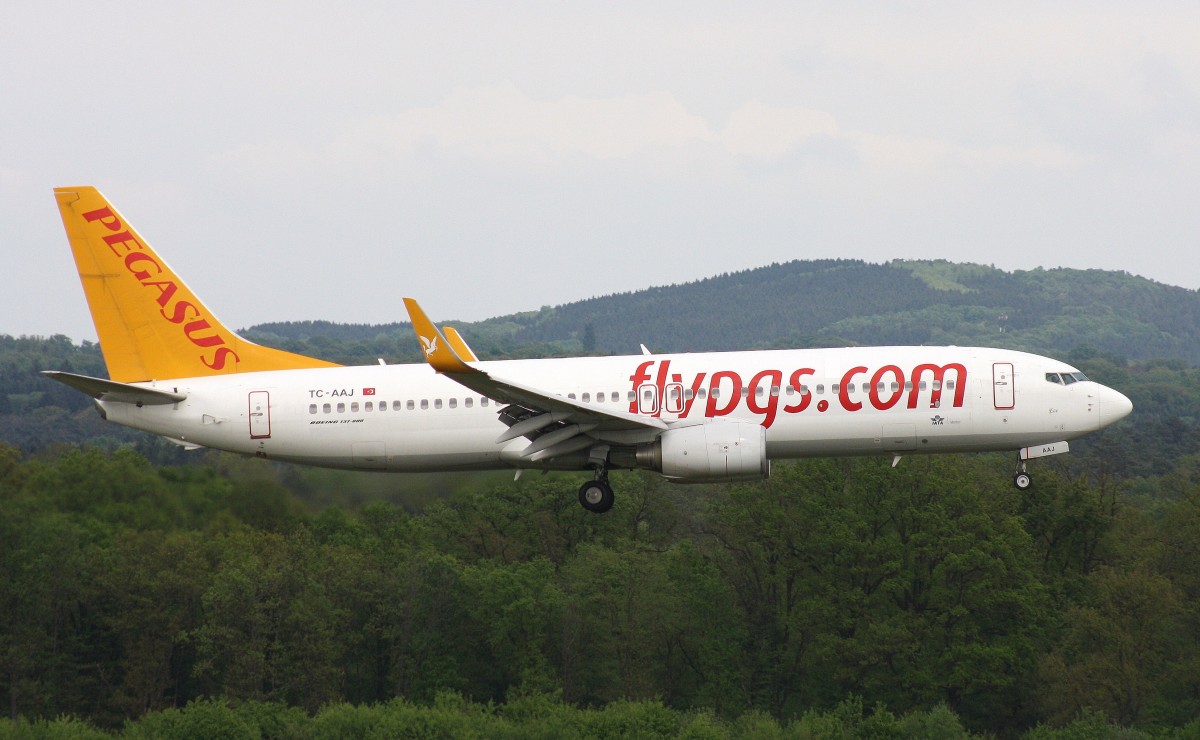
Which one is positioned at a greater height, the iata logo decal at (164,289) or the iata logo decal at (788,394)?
the iata logo decal at (164,289)

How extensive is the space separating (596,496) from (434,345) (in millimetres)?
6984

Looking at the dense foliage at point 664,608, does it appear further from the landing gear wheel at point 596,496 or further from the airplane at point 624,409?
the landing gear wheel at point 596,496

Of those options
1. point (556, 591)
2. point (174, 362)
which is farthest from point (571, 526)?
point (174, 362)

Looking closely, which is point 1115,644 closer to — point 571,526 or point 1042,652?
point 1042,652

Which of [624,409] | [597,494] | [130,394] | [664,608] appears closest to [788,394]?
[624,409]

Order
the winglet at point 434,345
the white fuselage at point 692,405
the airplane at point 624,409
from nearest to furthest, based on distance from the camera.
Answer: the winglet at point 434,345 < the airplane at point 624,409 < the white fuselage at point 692,405

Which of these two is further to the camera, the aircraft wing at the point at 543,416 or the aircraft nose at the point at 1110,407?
the aircraft nose at the point at 1110,407

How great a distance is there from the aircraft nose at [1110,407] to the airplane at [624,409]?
41 mm

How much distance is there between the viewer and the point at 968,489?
266 ft

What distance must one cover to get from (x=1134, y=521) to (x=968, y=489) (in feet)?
33.9

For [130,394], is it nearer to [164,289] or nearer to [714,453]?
[164,289]

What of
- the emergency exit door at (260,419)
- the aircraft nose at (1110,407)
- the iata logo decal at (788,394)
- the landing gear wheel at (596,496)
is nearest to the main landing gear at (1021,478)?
the aircraft nose at (1110,407)

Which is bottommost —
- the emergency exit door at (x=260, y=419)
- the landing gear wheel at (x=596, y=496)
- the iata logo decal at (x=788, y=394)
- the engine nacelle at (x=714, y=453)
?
the landing gear wheel at (x=596, y=496)

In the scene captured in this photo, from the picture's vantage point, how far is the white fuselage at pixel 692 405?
39.3 meters
